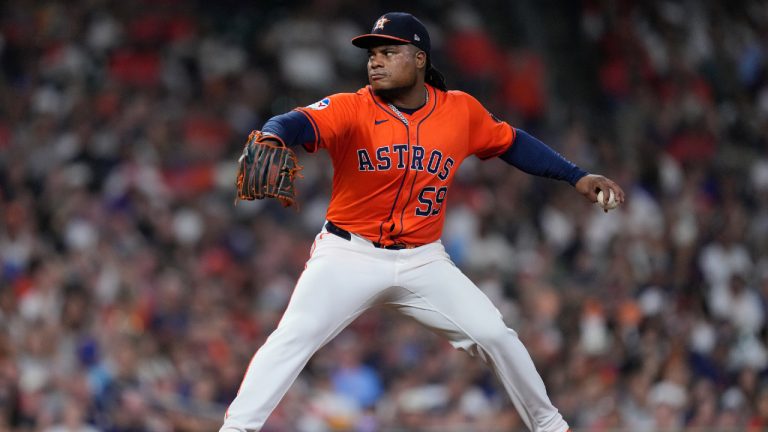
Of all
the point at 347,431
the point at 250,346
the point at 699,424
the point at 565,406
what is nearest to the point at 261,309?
the point at 250,346

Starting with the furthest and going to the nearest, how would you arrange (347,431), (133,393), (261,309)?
(261,309) → (347,431) → (133,393)

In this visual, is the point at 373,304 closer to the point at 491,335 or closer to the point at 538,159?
the point at 491,335

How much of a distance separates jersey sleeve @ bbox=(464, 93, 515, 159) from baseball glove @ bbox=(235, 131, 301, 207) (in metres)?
1.14

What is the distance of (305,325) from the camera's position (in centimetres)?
467

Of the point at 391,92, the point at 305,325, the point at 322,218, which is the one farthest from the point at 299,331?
the point at 322,218

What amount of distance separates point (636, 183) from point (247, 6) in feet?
16.1

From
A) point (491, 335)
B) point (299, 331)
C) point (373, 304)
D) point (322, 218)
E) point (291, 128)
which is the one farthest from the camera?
point (322, 218)

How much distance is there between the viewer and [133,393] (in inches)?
322

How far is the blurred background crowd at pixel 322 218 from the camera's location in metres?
9.05

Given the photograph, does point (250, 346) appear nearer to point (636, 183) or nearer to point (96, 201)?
point (96, 201)

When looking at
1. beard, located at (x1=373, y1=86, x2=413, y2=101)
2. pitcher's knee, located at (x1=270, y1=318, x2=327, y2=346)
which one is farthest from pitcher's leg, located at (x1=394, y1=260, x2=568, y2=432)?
beard, located at (x1=373, y1=86, x2=413, y2=101)

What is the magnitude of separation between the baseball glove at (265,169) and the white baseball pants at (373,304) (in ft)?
1.83

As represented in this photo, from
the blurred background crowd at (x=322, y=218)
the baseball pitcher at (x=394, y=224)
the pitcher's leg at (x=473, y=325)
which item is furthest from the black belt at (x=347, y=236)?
the blurred background crowd at (x=322, y=218)

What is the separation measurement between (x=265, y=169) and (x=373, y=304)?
3.14ft
